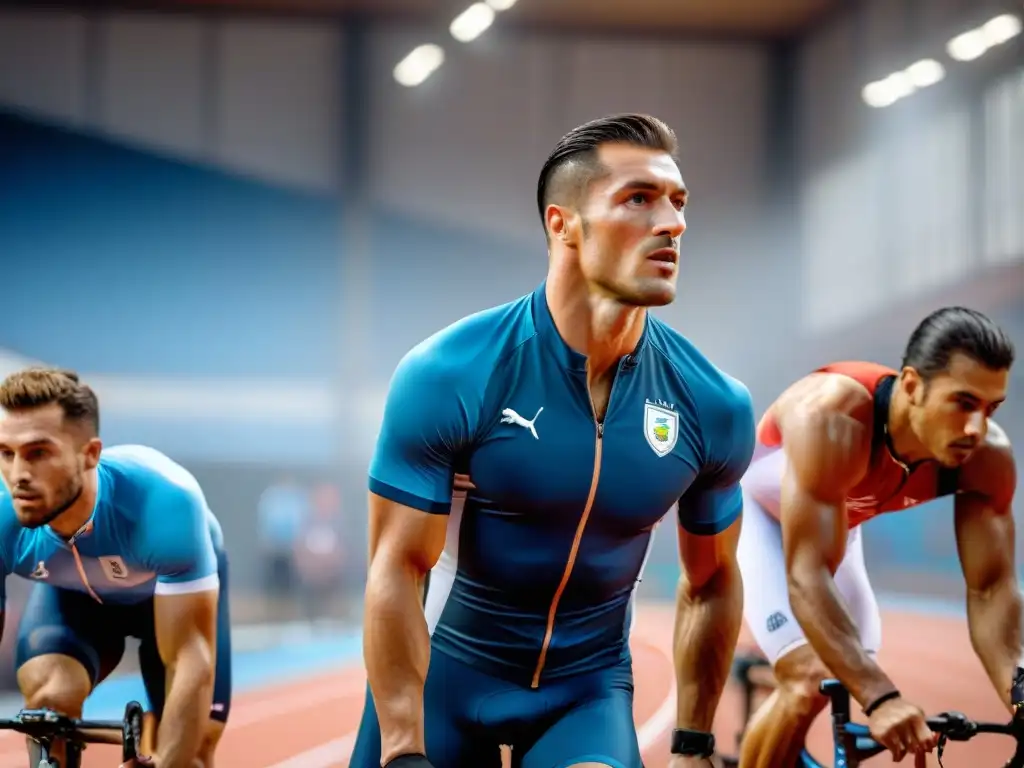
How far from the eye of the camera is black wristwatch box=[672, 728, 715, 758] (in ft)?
7.20

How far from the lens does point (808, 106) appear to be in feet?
37.4

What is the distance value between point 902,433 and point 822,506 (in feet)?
0.99

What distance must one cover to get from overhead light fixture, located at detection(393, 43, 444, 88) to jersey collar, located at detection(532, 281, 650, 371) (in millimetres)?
9152

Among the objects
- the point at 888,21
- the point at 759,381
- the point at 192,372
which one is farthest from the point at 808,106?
the point at 192,372

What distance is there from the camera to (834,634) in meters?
2.93

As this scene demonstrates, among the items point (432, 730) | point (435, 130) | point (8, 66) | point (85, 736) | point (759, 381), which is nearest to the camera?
point (432, 730)

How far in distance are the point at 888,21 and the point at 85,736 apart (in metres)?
9.56

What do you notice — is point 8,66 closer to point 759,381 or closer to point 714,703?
point 759,381

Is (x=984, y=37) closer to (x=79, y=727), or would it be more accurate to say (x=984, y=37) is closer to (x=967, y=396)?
(x=967, y=396)

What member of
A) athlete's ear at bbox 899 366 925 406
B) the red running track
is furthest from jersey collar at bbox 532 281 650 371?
the red running track

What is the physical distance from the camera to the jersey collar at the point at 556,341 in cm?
208

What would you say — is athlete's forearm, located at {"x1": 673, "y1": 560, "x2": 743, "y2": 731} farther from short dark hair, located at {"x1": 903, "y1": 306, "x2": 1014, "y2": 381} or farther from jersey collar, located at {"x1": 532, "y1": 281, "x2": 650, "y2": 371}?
short dark hair, located at {"x1": 903, "y1": 306, "x2": 1014, "y2": 381}

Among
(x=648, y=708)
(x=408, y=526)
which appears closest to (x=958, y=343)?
(x=408, y=526)

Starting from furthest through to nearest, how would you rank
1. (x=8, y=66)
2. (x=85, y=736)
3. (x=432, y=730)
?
(x=8, y=66)
(x=85, y=736)
(x=432, y=730)
